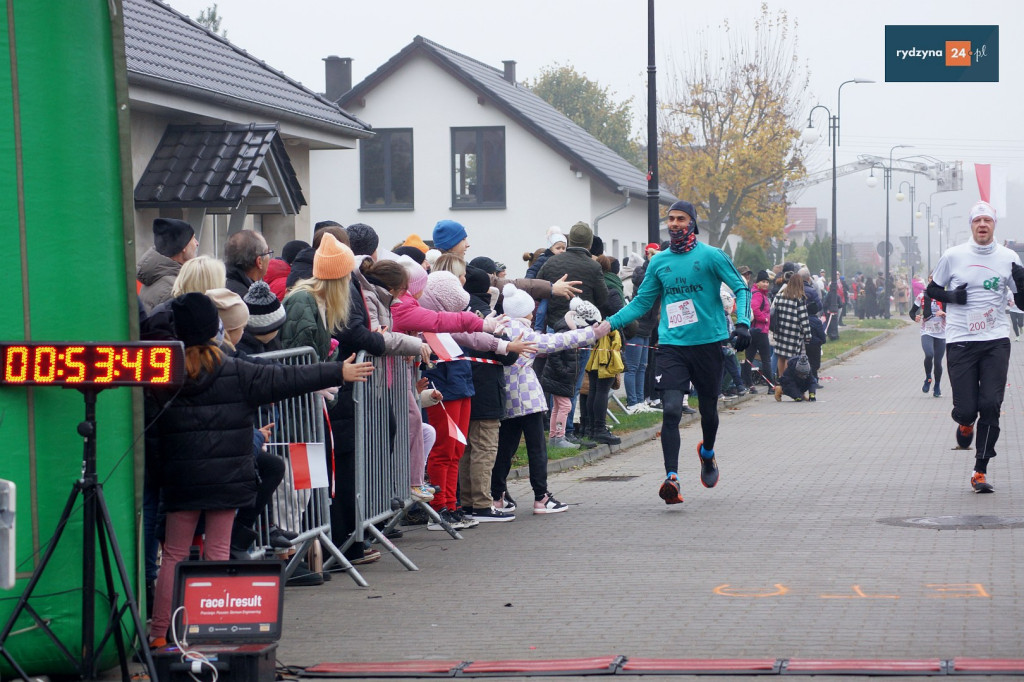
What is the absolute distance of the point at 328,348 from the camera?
7891 millimetres

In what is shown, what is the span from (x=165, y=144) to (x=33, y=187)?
8.79 metres

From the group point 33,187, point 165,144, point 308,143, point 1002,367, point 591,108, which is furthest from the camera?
point 591,108

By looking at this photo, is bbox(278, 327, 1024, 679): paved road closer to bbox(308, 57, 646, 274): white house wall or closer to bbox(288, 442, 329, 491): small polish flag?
bbox(288, 442, 329, 491): small polish flag

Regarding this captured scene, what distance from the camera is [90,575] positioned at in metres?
5.22

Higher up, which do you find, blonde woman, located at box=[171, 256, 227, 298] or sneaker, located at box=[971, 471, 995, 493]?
blonde woman, located at box=[171, 256, 227, 298]

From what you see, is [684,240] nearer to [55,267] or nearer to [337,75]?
[55,267]

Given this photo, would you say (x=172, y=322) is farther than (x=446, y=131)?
No

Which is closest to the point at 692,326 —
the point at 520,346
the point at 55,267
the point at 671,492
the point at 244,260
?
the point at 671,492

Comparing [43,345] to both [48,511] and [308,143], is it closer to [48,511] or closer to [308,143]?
[48,511]

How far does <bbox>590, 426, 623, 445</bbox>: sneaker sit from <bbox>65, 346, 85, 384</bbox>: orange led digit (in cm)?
995

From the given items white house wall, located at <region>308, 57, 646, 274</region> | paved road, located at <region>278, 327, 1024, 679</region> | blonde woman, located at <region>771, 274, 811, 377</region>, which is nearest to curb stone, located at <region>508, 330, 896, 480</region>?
paved road, located at <region>278, 327, 1024, 679</region>

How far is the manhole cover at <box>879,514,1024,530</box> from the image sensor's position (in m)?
8.98

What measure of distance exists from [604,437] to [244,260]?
24.2 feet

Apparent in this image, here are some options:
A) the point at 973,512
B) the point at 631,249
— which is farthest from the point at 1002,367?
the point at 631,249
